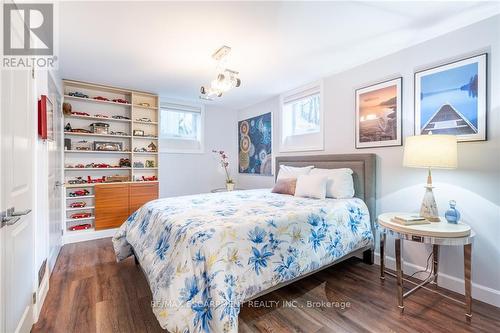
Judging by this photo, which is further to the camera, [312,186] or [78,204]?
[78,204]

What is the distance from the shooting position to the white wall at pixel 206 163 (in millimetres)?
4305

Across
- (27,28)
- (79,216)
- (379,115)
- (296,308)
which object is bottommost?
(296,308)

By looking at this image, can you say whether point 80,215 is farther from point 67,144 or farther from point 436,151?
point 436,151

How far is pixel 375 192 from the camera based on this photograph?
8.73 ft

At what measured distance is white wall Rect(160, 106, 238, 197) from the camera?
4.30 metres

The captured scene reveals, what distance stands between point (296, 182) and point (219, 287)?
183 cm

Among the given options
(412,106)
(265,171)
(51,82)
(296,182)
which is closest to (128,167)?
(51,82)

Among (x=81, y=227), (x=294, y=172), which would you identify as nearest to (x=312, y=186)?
(x=294, y=172)

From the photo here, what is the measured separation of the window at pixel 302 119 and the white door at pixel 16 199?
3167 mm

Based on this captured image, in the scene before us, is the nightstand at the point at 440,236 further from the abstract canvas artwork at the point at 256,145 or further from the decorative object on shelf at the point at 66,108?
the decorative object on shelf at the point at 66,108

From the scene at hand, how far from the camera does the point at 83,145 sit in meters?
3.60

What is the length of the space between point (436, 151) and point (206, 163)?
3834 millimetres

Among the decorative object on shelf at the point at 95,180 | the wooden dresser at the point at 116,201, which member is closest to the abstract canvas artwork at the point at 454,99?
the wooden dresser at the point at 116,201

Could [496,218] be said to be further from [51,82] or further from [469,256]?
[51,82]
